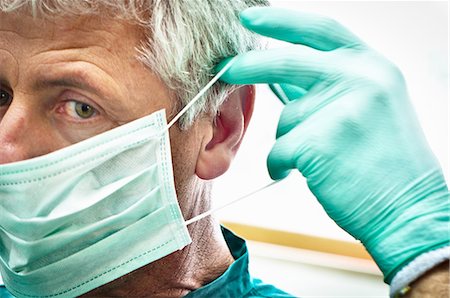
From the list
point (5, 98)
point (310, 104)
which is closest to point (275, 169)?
point (310, 104)

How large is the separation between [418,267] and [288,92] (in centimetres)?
46

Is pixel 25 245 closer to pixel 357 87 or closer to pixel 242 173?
pixel 357 87

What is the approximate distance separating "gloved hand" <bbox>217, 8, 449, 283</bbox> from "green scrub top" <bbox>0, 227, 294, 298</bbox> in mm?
363

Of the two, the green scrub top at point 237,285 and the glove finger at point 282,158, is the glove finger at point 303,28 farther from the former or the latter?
the green scrub top at point 237,285

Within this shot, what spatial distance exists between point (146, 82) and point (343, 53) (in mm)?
381

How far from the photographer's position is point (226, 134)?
1.56 m

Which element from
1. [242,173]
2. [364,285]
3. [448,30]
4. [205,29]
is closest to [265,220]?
[242,173]

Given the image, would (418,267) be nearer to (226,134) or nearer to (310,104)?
(310,104)

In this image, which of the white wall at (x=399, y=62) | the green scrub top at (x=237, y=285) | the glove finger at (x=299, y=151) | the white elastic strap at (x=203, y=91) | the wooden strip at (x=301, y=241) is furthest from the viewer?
the wooden strip at (x=301, y=241)

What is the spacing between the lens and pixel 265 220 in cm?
237

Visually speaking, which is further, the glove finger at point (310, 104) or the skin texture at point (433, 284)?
the glove finger at point (310, 104)

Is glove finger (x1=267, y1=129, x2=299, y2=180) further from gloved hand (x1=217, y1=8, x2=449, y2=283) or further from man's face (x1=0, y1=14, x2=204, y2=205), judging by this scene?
man's face (x1=0, y1=14, x2=204, y2=205)

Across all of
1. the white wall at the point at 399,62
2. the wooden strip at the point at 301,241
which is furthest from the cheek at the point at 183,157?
the wooden strip at the point at 301,241

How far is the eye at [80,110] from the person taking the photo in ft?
4.64
